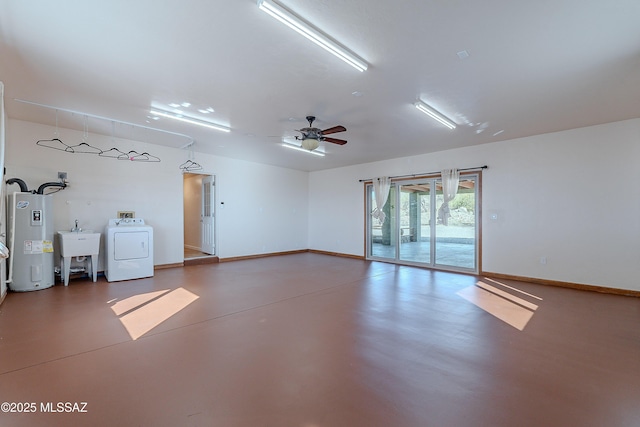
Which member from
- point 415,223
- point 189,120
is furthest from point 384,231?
point 189,120

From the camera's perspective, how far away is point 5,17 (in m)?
2.18

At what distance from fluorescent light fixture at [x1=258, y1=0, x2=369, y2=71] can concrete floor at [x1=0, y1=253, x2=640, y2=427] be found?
9.11 feet

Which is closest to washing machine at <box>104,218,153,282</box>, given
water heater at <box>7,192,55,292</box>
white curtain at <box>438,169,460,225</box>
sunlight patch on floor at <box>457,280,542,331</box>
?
water heater at <box>7,192,55,292</box>

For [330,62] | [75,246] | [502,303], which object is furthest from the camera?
[75,246]

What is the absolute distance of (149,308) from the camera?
370cm

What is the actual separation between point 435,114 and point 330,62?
6.91 feet

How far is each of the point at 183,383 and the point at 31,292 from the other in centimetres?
419

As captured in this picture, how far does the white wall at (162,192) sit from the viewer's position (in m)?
4.91

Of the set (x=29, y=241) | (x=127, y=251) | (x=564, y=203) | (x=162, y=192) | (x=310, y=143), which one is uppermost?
(x=310, y=143)

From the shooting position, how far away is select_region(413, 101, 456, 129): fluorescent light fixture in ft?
12.6

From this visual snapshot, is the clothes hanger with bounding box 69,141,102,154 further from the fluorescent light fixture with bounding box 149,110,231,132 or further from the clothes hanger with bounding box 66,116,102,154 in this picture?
the fluorescent light fixture with bounding box 149,110,231,132

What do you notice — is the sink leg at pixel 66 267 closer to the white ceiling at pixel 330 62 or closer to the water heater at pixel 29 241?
the water heater at pixel 29 241

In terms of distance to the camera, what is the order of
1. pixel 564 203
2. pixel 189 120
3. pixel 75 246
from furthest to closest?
1. pixel 564 203
2. pixel 75 246
3. pixel 189 120

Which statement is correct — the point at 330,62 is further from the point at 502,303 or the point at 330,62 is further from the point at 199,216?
the point at 199,216
